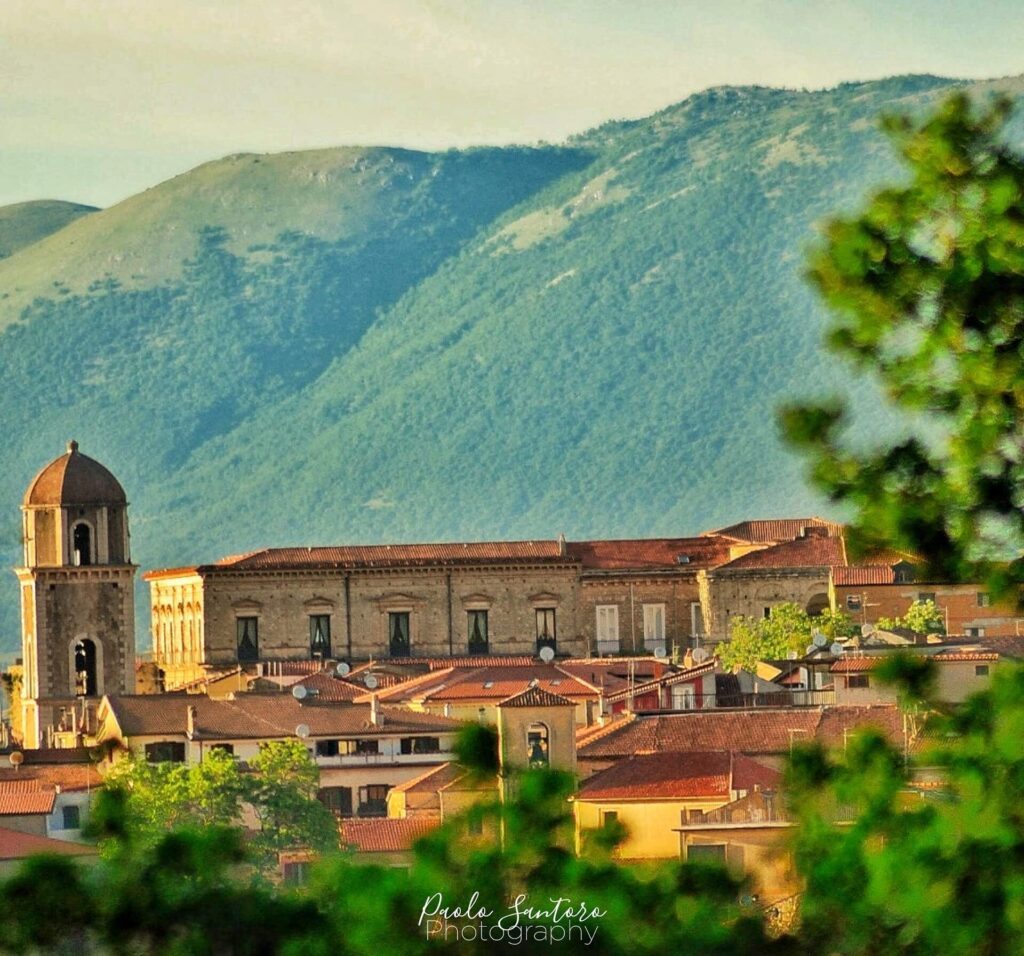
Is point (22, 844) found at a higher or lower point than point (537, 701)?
lower

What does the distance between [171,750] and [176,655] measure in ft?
102

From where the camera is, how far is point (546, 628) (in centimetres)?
9975

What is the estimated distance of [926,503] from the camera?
17.1 m

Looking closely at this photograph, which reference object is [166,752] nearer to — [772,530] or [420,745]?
[420,745]

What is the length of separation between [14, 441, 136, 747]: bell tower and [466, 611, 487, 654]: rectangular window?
38.8 feet

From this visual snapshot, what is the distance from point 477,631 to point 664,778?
149 feet

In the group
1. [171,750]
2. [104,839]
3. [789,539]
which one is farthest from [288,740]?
[104,839]

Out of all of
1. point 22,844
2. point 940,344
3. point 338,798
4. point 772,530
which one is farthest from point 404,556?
point 940,344

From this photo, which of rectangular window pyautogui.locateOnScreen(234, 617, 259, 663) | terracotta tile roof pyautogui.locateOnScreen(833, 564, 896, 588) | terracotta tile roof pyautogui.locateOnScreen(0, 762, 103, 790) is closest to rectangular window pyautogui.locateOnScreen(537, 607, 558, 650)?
rectangular window pyautogui.locateOnScreen(234, 617, 259, 663)

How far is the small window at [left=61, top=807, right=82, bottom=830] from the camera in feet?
192

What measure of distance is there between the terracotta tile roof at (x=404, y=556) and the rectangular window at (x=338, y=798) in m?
30.0

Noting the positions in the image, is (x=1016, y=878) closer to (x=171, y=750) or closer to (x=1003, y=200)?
(x=1003, y=200)

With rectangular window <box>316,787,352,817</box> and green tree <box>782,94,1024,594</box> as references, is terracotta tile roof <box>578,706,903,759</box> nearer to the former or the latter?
rectangular window <box>316,787,352,817</box>

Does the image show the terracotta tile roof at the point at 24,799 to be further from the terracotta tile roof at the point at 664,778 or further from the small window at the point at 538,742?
the terracotta tile roof at the point at 664,778
